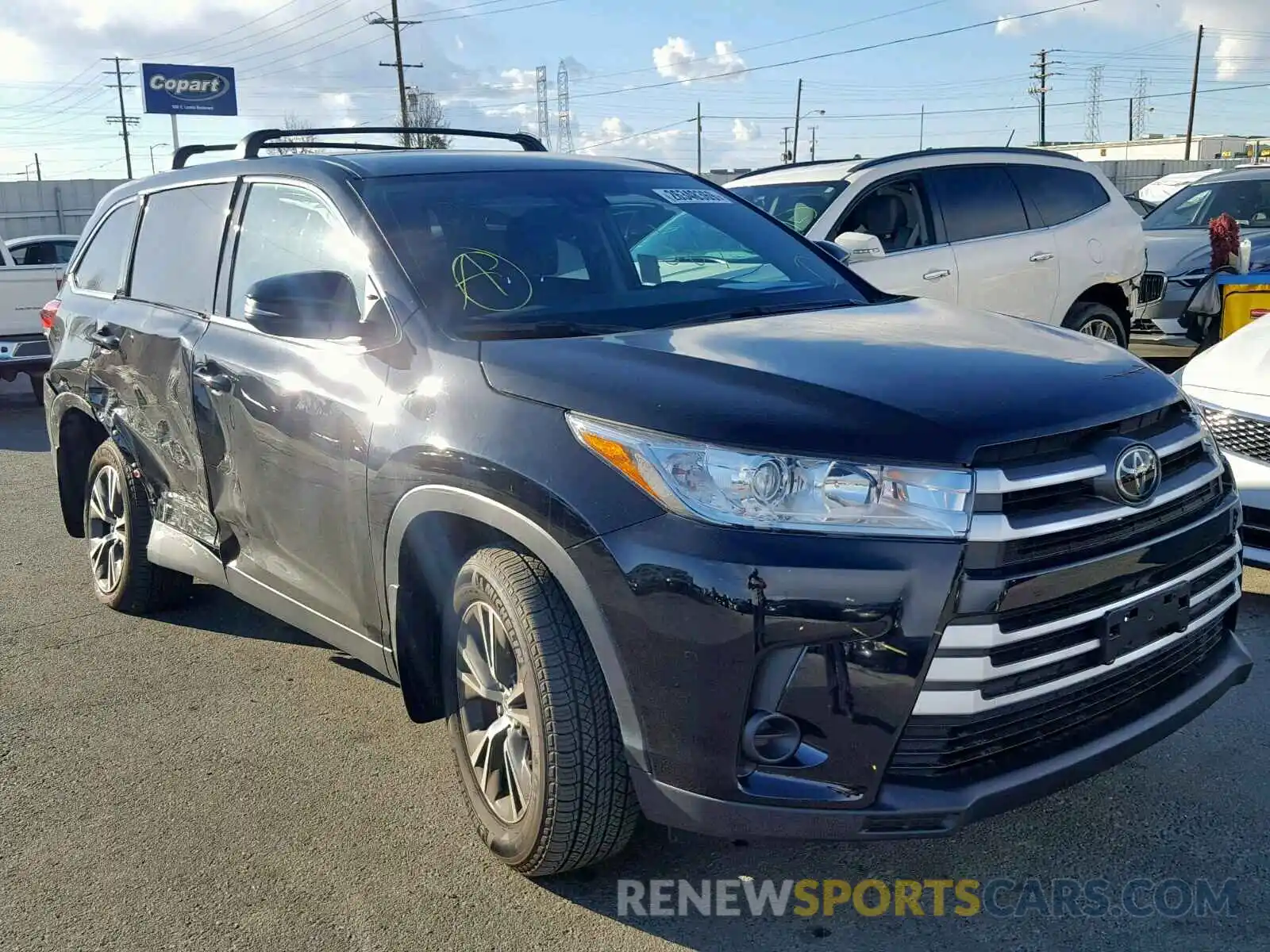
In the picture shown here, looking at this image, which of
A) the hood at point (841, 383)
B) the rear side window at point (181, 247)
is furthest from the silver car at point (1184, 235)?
the rear side window at point (181, 247)

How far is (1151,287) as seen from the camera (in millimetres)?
9742

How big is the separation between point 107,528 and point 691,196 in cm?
291

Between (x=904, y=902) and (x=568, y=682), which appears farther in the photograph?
(x=904, y=902)

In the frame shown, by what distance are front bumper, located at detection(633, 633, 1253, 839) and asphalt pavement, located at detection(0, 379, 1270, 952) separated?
411 mm

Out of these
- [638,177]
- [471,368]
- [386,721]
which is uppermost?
[638,177]

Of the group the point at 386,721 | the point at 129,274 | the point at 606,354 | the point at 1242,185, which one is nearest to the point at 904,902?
the point at 606,354

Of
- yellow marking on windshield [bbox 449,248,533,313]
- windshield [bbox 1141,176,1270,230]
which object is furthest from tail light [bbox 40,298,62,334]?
windshield [bbox 1141,176,1270,230]

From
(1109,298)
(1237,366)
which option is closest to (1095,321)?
(1109,298)

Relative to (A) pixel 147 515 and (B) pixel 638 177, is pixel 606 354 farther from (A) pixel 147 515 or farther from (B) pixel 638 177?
(A) pixel 147 515

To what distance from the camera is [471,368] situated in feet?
9.48

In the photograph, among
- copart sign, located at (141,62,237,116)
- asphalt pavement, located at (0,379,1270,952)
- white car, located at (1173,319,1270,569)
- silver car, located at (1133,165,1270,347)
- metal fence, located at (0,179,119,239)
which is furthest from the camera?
copart sign, located at (141,62,237,116)

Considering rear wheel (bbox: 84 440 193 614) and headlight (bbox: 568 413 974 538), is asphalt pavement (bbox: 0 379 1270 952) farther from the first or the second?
headlight (bbox: 568 413 974 538)

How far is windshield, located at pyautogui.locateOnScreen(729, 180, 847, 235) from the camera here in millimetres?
7770

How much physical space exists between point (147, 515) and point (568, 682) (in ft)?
9.23
